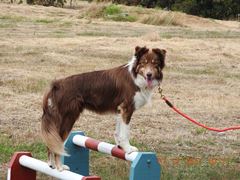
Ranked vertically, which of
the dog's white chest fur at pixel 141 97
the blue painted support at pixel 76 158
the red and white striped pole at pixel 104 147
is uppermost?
the dog's white chest fur at pixel 141 97

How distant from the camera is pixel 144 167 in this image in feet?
21.7

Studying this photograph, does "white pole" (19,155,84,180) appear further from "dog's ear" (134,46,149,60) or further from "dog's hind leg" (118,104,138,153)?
"dog's ear" (134,46,149,60)

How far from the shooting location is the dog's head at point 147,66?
266 inches

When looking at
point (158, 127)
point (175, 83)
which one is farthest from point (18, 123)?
point (175, 83)

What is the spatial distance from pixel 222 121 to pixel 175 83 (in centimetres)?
401

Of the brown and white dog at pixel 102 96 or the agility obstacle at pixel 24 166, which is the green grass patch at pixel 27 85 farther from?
the brown and white dog at pixel 102 96

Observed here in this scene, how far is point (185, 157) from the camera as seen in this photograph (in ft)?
30.8

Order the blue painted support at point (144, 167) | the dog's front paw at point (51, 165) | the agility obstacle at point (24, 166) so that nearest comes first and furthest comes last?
the blue painted support at point (144, 167) < the dog's front paw at point (51, 165) < the agility obstacle at point (24, 166)

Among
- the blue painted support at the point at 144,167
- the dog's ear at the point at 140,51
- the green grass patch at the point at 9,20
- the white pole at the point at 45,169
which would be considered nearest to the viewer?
the blue painted support at the point at 144,167

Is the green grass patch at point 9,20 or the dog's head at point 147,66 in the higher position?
the dog's head at point 147,66

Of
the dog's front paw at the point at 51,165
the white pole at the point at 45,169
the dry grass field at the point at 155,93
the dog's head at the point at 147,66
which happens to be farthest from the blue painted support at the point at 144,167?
the dry grass field at the point at 155,93

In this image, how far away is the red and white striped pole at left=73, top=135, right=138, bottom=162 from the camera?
683 cm

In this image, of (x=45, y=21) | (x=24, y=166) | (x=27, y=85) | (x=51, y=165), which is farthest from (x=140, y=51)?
(x=45, y=21)

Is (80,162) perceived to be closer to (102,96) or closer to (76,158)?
(76,158)
